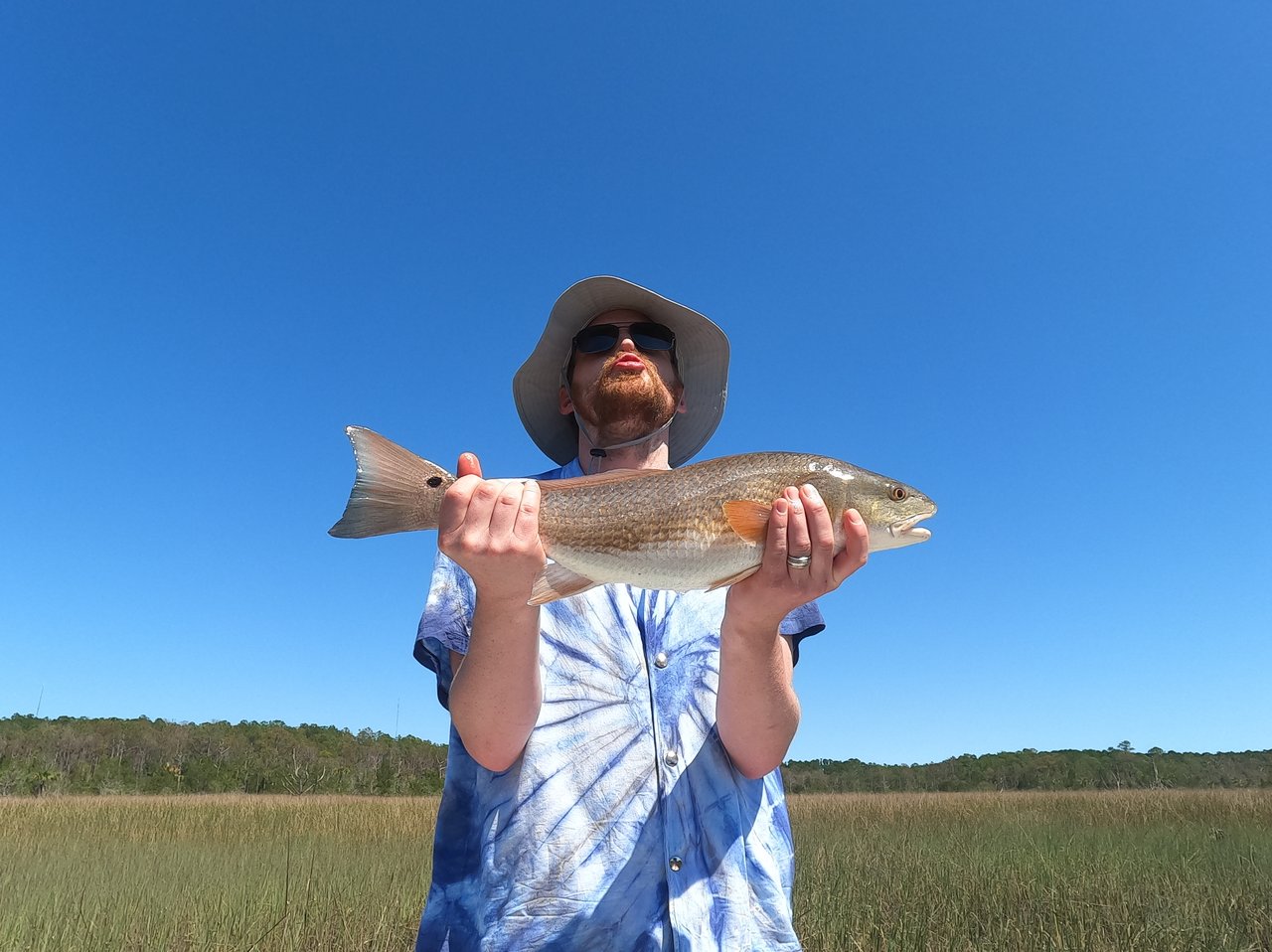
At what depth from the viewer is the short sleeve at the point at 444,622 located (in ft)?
10.3

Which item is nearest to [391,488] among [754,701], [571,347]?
[754,701]

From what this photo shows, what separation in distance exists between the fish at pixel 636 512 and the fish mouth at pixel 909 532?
8.3 inches

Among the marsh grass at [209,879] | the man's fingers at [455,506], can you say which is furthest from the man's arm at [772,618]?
the marsh grass at [209,879]

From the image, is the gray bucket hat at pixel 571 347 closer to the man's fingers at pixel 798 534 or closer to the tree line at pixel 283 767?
the man's fingers at pixel 798 534

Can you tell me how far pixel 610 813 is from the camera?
2754mm

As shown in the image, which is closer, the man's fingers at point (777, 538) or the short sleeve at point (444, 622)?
the man's fingers at point (777, 538)

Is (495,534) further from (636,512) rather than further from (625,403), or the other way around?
(625,403)

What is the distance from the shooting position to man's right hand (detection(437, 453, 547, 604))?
2.79 m

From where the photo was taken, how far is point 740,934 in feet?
8.64

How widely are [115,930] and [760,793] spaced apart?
702 cm

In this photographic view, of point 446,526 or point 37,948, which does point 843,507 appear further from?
point 37,948

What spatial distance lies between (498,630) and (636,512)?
65cm

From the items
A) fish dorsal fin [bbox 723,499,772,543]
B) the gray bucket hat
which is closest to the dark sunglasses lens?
the gray bucket hat

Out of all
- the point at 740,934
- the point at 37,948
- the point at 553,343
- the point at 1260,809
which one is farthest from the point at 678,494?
the point at 1260,809
